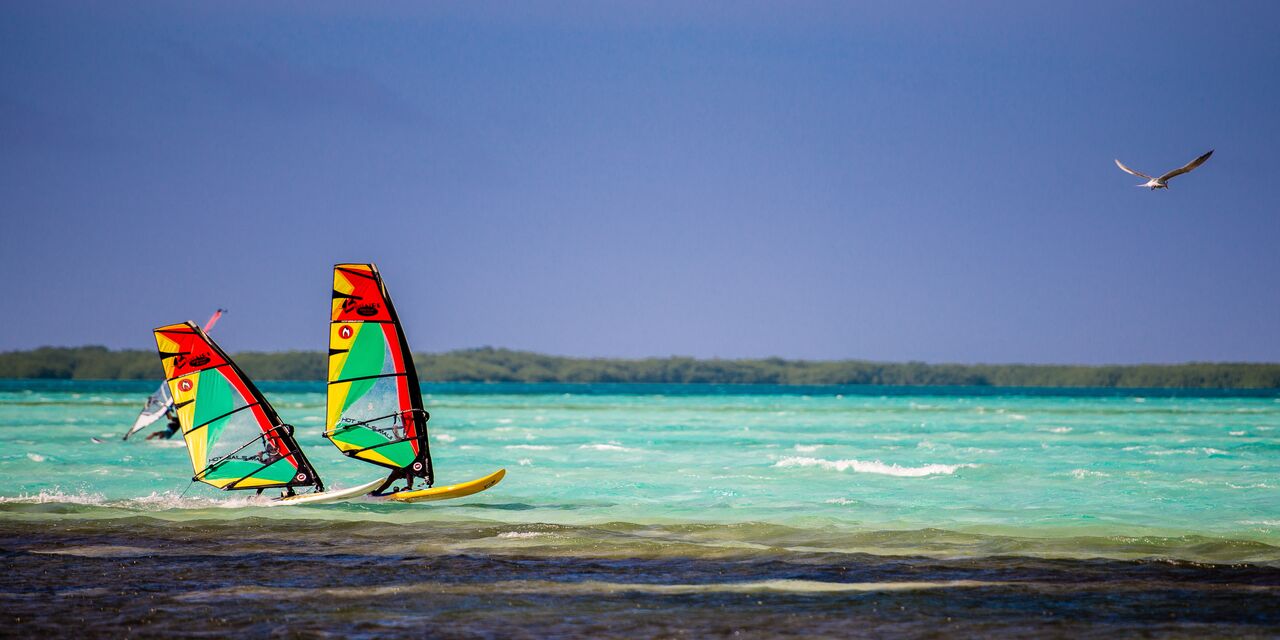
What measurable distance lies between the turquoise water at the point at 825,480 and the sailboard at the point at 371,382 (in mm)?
1103

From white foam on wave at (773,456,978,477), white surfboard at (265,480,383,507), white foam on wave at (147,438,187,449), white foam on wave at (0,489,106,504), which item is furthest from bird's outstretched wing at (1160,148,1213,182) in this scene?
white foam on wave at (147,438,187,449)

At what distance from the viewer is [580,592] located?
11.6 metres

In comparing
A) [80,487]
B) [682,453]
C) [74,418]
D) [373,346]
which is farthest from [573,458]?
[74,418]

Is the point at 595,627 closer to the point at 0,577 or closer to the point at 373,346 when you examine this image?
the point at 0,577

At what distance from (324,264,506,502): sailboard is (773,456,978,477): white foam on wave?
1292 cm

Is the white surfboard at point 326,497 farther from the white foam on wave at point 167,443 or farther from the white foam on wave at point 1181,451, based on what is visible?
the white foam on wave at point 1181,451

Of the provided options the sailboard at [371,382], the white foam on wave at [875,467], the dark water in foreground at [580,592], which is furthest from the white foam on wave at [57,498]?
the white foam on wave at [875,467]

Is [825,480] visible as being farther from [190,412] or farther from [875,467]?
[190,412]

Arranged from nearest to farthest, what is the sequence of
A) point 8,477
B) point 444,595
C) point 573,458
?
point 444,595 < point 8,477 < point 573,458

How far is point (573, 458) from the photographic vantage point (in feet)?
109

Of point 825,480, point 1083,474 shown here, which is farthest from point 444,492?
point 1083,474

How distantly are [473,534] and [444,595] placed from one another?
15.8ft

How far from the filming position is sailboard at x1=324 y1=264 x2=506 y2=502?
17891mm

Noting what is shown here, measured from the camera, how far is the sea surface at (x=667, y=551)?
10.2m
